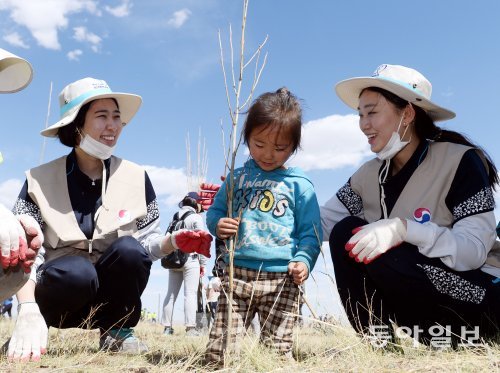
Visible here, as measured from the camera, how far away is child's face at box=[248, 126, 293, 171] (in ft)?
8.42

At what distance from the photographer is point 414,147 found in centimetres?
280

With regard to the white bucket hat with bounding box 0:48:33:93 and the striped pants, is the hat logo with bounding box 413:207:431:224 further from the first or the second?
the white bucket hat with bounding box 0:48:33:93

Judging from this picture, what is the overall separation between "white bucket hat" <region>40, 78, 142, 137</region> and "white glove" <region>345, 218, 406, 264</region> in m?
1.57

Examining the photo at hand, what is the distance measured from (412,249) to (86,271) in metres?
1.59

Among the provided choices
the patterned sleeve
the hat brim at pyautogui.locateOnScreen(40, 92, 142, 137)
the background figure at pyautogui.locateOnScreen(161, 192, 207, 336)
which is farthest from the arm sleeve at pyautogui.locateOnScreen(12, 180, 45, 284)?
the background figure at pyautogui.locateOnScreen(161, 192, 207, 336)

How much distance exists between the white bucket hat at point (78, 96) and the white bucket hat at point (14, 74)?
54 cm

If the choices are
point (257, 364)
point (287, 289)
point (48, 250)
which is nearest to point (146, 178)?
point (48, 250)

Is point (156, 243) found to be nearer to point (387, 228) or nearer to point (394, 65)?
point (387, 228)

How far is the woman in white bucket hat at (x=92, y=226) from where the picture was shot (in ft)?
9.02

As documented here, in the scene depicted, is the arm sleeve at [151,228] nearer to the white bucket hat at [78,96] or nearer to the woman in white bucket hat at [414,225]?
the white bucket hat at [78,96]

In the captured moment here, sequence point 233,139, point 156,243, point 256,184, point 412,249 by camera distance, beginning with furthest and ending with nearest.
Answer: point 156,243 < point 256,184 < point 412,249 < point 233,139

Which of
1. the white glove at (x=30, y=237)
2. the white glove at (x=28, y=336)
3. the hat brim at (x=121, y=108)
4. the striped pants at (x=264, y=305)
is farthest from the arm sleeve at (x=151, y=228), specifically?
the white glove at (x=30, y=237)

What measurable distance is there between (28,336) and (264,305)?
1.09 metres

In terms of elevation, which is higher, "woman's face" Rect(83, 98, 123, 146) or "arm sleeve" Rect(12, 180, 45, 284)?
"woman's face" Rect(83, 98, 123, 146)
